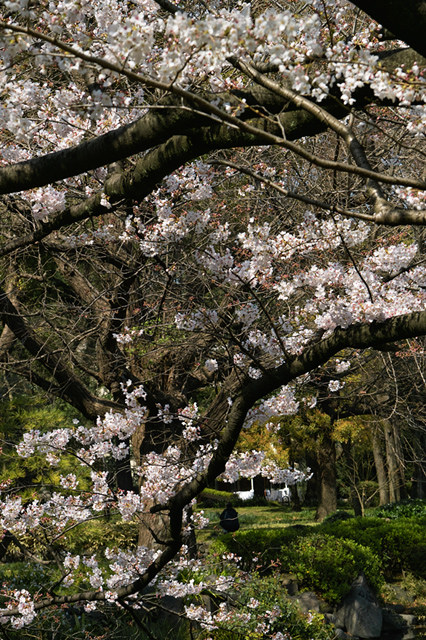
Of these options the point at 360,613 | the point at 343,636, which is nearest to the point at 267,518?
the point at 360,613

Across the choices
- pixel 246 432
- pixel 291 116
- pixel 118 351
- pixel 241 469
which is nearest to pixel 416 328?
pixel 291 116

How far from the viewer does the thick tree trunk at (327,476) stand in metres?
16.7

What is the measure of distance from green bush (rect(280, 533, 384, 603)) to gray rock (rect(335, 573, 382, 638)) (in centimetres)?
18

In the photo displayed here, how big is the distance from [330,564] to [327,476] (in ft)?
24.1

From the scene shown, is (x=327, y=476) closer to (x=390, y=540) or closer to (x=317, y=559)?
(x=390, y=540)

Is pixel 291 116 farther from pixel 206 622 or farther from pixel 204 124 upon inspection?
pixel 206 622

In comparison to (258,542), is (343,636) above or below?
below

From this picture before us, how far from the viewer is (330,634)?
8.16 m

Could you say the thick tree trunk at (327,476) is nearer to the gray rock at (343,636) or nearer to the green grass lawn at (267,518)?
the green grass lawn at (267,518)

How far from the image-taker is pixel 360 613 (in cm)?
936

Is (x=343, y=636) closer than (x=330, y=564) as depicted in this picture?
Yes

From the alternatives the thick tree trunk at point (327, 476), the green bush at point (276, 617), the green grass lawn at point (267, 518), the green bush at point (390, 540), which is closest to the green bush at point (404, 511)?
the thick tree trunk at point (327, 476)

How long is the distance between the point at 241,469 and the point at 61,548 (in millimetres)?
5936

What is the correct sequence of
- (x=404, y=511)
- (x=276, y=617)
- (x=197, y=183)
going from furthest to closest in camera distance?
(x=404, y=511)
(x=276, y=617)
(x=197, y=183)
